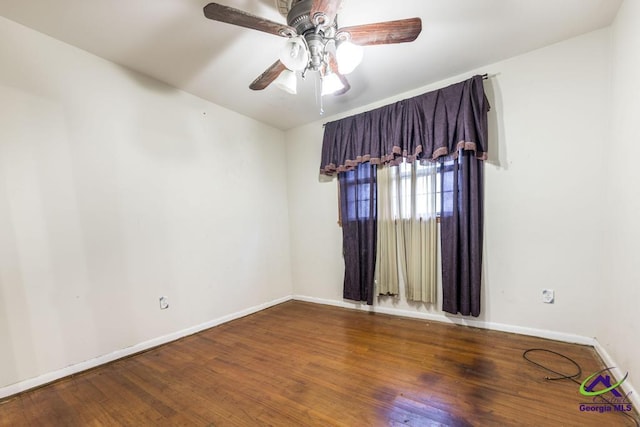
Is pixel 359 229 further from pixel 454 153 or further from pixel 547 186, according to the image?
pixel 547 186

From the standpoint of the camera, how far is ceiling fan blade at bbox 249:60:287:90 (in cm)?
174

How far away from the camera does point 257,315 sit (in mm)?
3252

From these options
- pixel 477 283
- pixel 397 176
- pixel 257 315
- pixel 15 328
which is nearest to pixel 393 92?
pixel 397 176

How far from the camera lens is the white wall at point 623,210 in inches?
59.7

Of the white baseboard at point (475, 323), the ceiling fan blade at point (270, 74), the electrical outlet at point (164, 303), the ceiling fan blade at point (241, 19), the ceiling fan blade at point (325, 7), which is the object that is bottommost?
the white baseboard at point (475, 323)

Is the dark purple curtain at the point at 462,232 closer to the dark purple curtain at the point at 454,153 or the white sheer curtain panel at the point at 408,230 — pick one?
the dark purple curtain at the point at 454,153

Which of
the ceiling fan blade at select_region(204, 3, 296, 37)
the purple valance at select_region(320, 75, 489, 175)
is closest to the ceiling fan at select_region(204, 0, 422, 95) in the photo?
the ceiling fan blade at select_region(204, 3, 296, 37)

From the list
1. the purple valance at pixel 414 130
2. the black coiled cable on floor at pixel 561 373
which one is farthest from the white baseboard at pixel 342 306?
the purple valance at pixel 414 130

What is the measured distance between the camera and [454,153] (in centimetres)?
250

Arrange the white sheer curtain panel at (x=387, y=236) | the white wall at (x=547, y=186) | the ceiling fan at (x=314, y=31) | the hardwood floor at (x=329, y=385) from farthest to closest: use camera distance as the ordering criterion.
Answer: the white sheer curtain panel at (x=387, y=236) → the white wall at (x=547, y=186) → the hardwood floor at (x=329, y=385) → the ceiling fan at (x=314, y=31)

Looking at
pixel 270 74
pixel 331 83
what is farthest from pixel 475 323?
pixel 270 74

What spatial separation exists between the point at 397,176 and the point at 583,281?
5.95 ft

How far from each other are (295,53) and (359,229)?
7.17 feet

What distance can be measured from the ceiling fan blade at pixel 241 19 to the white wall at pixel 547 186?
195cm
